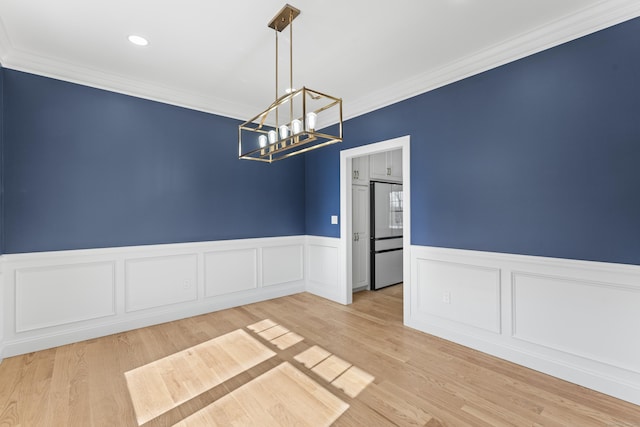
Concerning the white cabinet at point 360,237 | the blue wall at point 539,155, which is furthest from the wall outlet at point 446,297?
the white cabinet at point 360,237

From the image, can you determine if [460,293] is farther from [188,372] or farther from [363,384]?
[188,372]

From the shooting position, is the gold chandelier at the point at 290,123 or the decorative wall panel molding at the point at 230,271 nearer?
the gold chandelier at the point at 290,123

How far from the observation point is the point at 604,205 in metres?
2.22

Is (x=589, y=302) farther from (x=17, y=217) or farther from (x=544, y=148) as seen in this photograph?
(x=17, y=217)

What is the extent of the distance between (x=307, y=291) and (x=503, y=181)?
11.1 feet

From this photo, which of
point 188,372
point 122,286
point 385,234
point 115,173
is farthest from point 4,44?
point 385,234

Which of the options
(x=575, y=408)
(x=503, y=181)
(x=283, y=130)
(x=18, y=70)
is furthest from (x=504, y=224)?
(x=18, y=70)

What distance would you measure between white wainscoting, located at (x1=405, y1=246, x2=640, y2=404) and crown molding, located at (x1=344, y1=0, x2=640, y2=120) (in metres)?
1.83

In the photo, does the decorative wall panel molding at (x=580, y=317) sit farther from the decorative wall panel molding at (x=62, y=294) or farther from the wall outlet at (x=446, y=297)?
the decorative wall panel molding at (x=62, y=294)

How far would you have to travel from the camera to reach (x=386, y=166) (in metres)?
5.29

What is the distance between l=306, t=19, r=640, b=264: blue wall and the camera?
7.09ft

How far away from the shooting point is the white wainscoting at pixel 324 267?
4496 millimetres

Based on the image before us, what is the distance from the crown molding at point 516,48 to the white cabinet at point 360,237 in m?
1.49

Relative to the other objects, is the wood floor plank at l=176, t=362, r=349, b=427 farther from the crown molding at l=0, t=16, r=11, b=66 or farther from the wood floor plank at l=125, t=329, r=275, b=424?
the crown molding at l=0, t=16, r=11, b=66
